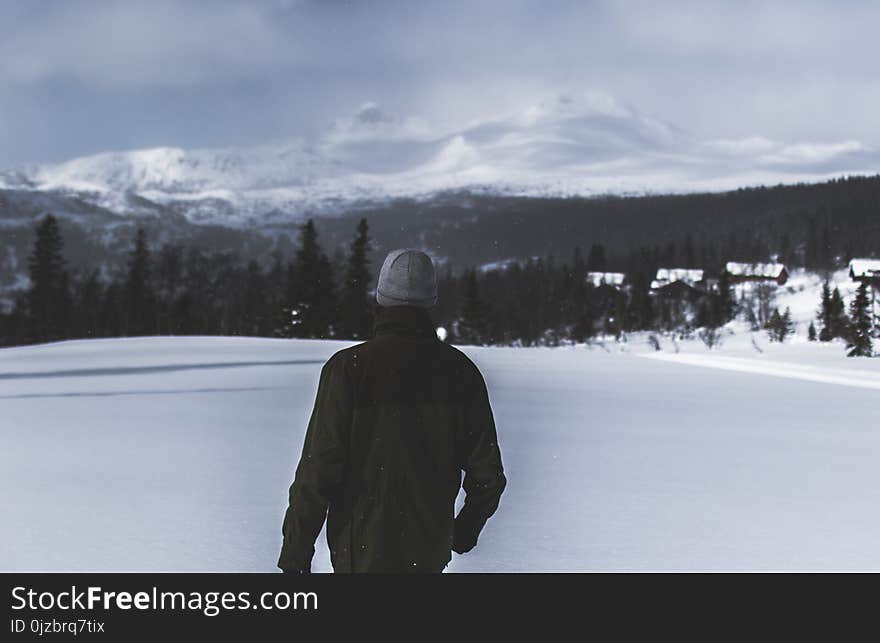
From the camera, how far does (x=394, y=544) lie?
110 inches

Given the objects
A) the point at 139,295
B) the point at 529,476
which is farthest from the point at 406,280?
the point at 139,295

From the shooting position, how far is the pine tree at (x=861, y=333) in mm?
31547

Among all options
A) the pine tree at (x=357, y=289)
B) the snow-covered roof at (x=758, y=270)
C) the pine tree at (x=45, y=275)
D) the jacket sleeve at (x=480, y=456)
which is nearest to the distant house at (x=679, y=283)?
the snow-covered roof at (x=758, y=270)

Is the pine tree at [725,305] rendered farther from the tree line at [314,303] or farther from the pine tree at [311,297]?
the pine tree at [311,297]

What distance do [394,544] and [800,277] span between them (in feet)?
487

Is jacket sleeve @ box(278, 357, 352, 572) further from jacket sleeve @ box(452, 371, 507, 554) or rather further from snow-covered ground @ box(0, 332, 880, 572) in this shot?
snow-covered ground @ box(0, 332, 880, 572)

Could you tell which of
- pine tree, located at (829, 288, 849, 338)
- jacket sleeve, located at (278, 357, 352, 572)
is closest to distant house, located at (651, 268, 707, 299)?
pine tree, located at (829, 288, 849, 338)

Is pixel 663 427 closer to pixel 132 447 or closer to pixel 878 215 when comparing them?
pixel 132 447

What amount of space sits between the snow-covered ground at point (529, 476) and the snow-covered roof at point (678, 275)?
4324 inches

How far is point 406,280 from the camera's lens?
9.09 ft

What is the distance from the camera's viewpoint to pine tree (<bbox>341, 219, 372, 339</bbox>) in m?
45.9

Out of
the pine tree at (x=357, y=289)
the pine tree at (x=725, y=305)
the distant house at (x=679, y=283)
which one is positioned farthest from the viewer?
the distant house at (x=679, y=283)

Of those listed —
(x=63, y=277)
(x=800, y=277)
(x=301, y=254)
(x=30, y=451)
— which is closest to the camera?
(x=30, y=451)

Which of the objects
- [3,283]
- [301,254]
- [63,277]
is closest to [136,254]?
[63,277]
